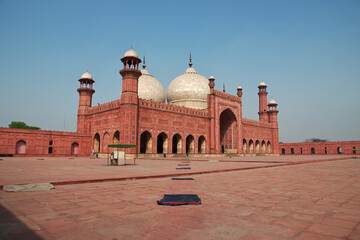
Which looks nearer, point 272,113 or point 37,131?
point 37,131

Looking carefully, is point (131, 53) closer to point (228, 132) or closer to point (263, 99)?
point (228, 132)

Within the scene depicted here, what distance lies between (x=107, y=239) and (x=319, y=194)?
12.5ft

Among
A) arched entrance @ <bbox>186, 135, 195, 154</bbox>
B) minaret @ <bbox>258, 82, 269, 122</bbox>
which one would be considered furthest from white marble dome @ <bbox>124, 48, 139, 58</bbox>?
minaret @ <bbox>258, 82, 269, 122</bbox>

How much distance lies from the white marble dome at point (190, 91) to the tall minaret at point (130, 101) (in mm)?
13198

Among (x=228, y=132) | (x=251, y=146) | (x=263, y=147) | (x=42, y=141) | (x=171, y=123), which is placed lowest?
(x=263, y=147)

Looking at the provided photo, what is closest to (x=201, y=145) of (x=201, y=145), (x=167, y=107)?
(x=201, y=145)

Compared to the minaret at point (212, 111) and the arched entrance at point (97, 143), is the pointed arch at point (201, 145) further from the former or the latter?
the arched entrance at point (97, 143)

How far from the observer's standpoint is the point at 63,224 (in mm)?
2576

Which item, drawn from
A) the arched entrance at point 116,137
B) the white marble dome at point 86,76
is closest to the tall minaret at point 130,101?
the arched entrance at point 116,137

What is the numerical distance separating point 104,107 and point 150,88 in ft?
32.4

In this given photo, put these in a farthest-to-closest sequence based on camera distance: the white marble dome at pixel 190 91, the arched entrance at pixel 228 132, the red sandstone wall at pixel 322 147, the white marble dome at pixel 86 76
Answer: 1. the red sandstone wall at pixel 322 147
2. the white marble dome at pixel 190 91
3. the arched entrance at pixel 228 132
4. the white marble dome at pixel 86 76

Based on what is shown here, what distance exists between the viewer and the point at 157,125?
26719 mm

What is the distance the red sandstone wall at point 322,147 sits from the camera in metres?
45.5

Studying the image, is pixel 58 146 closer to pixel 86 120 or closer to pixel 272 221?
pixel 86 120
